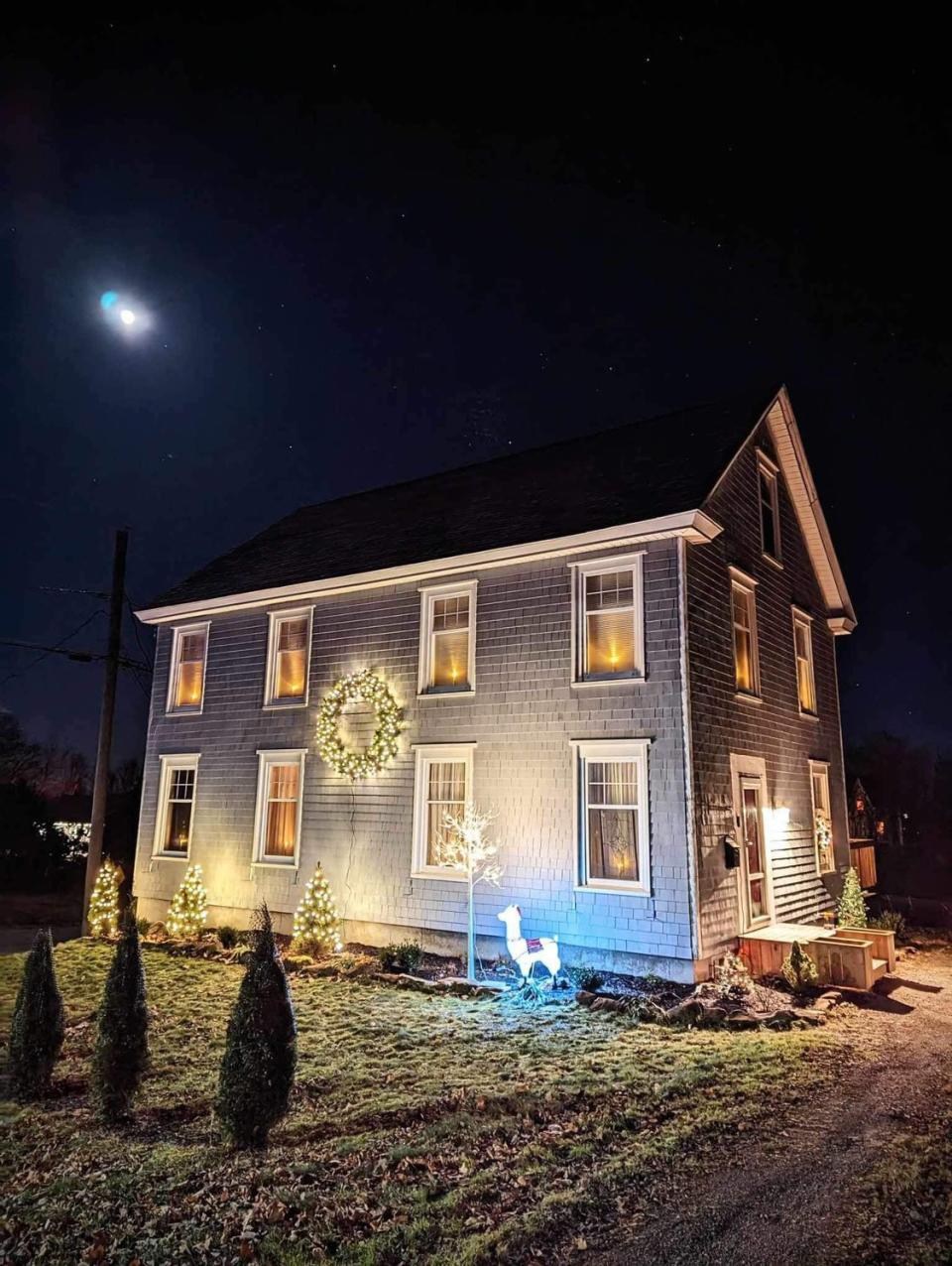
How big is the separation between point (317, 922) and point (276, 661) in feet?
18.2

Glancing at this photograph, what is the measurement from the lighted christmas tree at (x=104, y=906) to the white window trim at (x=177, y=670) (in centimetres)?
363

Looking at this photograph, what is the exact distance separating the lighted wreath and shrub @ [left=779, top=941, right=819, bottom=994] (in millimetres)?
7118

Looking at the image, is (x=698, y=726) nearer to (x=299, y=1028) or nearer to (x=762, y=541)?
(x=762, y=541)

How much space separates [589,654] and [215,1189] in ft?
29.3

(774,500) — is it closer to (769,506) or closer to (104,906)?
(769,506)

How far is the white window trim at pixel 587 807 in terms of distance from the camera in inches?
449

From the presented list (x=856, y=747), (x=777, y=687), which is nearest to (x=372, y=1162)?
(x=777, y=687)

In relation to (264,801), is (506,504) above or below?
above

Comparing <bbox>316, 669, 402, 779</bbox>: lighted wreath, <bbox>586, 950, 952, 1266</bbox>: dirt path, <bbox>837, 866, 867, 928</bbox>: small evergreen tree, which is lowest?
A: <bbox>586, 950, 952, 1266</bbox>: dirt path

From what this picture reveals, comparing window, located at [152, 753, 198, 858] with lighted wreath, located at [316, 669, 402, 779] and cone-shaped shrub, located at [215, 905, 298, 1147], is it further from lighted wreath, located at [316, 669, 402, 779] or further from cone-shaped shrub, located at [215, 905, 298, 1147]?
cone-shaped shrub, located at [215, 905, 298, 1147]

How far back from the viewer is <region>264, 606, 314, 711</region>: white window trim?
16031 millimetres

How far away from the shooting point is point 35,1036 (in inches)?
279

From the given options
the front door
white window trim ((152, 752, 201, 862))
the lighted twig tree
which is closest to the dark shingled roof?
white window trim ((152, 752, 201, 862))

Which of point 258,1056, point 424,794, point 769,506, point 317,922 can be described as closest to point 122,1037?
point 258,1056
